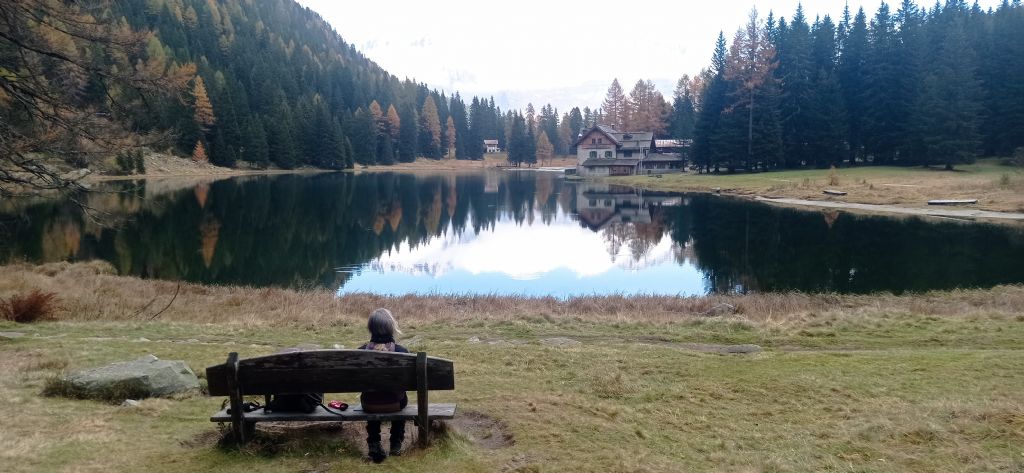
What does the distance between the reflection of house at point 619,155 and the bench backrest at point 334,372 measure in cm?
9960

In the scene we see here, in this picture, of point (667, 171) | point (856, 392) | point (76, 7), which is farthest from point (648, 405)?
point (667, 171)

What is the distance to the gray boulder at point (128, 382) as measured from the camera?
7.11 meters

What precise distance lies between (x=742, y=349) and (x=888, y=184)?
54.4 meters

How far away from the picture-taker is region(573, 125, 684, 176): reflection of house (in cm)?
10400

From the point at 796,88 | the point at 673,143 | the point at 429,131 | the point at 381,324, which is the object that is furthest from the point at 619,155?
the point at 381,324

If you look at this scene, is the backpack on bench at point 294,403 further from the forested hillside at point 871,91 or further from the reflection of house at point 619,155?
the reflection of house at point 619,155

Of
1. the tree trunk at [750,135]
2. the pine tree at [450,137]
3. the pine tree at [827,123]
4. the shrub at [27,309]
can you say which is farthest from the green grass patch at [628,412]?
the pine tree at [450,137]

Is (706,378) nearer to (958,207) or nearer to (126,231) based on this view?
(126,231)

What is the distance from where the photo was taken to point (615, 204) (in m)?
60.8

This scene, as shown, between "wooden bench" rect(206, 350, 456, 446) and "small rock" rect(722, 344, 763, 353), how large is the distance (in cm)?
745

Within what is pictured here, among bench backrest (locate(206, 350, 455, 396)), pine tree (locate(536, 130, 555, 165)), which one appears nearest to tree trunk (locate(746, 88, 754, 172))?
bench backrest (locate(206, 350, 455, 396))

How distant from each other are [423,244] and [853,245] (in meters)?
22.6

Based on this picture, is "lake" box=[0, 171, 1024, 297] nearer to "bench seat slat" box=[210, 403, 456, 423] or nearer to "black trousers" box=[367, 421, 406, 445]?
"bench seat slat" box=[210, 403, 456, 423]

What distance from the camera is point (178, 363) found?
7770 millimetres
